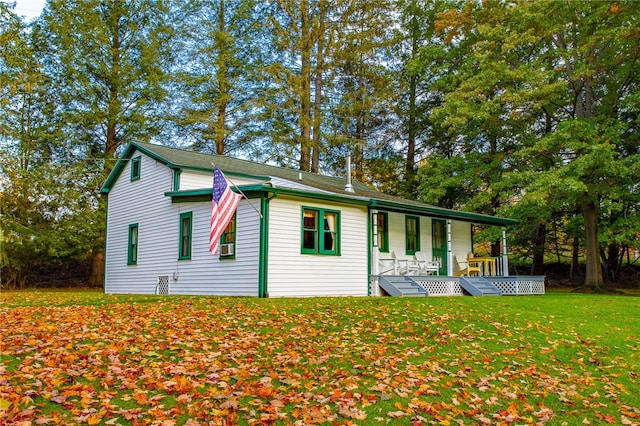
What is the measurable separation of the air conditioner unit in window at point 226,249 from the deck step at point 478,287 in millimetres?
7929

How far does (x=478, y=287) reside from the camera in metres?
17.1

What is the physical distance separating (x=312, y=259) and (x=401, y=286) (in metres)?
3.03

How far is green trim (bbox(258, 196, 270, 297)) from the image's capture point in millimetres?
13367

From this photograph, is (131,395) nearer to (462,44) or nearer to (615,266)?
(462,44)

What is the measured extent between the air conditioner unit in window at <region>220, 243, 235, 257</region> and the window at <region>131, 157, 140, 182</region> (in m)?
6.40

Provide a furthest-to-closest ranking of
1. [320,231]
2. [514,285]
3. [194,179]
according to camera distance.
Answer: [514,285]
[194,179]
[320,231]

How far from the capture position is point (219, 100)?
27547 mm

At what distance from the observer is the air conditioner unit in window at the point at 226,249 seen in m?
14.3

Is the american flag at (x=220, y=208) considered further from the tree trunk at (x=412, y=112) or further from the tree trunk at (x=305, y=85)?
the tree trunk at (x=412, y=112)

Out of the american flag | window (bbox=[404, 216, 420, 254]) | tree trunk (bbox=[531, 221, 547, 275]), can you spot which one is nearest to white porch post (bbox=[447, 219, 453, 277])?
window (bbox=[404, 216, 420, 254])

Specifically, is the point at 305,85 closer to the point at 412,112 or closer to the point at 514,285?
the point at 412,112

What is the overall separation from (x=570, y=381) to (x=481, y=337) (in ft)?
6.52

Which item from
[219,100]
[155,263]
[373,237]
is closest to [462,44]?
[219,100]

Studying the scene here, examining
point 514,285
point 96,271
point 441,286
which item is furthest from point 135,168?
point 514,285
